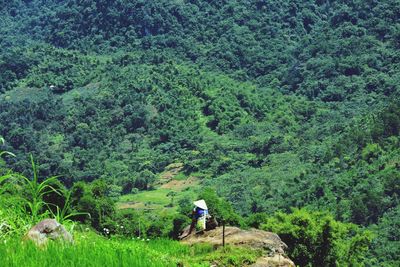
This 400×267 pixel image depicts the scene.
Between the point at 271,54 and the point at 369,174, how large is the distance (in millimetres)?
90385

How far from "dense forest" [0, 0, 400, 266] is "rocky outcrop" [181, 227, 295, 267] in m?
44.8

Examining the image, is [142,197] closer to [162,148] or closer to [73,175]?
[73,175]

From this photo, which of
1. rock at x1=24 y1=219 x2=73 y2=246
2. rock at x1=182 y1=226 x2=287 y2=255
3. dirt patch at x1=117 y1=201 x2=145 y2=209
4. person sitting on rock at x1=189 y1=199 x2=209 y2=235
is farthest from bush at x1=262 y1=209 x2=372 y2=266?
dirt patch at x1=117 y1=201 x2=145 y2=209

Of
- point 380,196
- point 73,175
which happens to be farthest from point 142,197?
point 380,196

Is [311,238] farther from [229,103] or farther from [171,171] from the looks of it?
[229,103]

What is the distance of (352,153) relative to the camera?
93438 millimetres

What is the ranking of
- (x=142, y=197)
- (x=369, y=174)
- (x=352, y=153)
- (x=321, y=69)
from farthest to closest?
(x=321, y=69) < (x=142, y=197) < (x=352, y=153) < (x=369, y=174)

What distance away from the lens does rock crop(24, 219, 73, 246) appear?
8719mm

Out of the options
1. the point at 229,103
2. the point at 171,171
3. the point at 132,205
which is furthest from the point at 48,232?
the point at 229,103

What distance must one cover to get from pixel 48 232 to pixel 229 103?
13022cm

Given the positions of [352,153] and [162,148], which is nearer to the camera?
[352,153]

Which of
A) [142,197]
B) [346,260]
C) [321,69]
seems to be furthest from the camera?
[321,69]

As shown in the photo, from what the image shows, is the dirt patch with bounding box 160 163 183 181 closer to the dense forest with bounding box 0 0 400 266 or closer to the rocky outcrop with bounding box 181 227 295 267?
the dense forest with bounding box 0 0 400 266

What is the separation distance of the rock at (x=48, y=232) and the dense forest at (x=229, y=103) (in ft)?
162
